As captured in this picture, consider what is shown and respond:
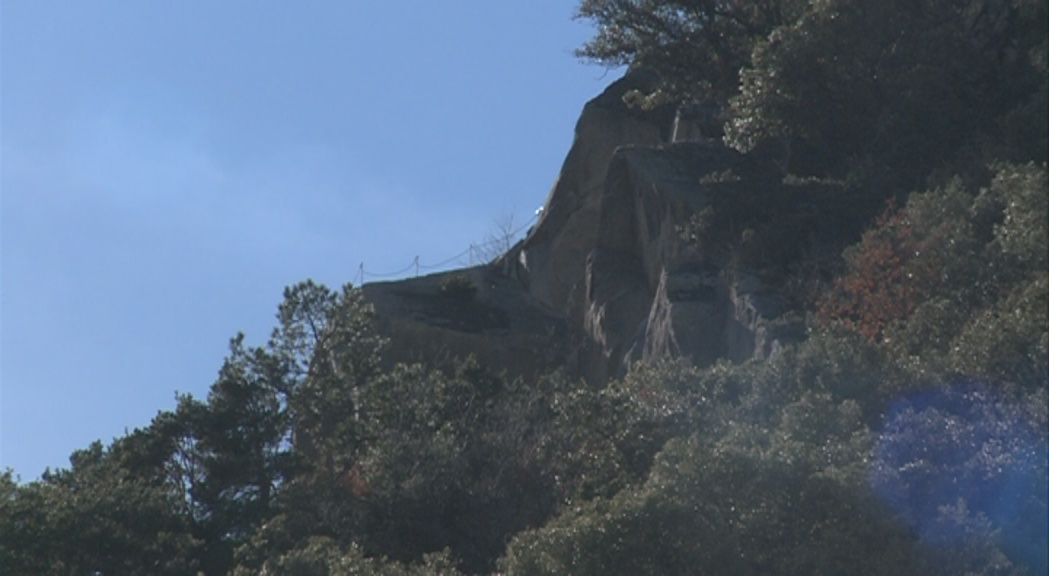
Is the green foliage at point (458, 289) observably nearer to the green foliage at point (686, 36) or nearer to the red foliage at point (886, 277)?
the green foliage at point (686, 36)

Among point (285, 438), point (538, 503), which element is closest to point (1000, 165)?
point (538, 503)

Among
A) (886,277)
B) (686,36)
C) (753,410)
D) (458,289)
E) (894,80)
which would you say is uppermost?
(686,36)

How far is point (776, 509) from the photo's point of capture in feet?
55.6

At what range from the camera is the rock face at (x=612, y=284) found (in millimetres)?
30047

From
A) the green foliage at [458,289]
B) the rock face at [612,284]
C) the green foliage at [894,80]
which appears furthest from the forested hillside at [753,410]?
the green foliage at [458,289]

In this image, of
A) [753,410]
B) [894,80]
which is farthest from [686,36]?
[753,410]

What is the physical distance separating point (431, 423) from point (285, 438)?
326cm

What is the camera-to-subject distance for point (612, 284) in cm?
3691

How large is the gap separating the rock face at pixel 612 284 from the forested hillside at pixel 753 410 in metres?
0.74

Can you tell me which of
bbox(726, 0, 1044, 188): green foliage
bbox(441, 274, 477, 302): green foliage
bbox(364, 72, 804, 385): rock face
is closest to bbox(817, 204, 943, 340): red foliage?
bbox(364, 72, 804, 385): rock face

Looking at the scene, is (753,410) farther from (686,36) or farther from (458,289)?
(458,289)

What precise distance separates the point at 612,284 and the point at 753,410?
16.8 meters

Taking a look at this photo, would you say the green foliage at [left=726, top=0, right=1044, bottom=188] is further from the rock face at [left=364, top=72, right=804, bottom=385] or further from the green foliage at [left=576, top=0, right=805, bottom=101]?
the green foliage at [left=576, top=0, right=805, bottom=101]

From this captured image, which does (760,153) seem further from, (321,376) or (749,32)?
(321,376)
